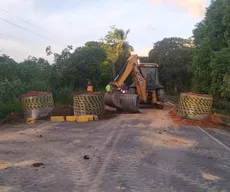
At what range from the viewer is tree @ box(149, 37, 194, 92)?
4694 centimetres

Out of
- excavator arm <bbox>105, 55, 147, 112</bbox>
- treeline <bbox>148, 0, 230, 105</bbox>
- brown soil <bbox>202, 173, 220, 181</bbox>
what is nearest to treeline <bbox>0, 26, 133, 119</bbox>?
excavator arm <bbox>105, 55, 147, 112</bbox>

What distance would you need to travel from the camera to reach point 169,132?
11750mm

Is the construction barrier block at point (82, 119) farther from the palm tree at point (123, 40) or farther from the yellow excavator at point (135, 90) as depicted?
the palm tree at point (123, 40)

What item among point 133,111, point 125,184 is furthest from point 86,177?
point 133,111

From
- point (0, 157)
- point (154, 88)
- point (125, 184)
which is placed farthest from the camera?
point (154, 88)

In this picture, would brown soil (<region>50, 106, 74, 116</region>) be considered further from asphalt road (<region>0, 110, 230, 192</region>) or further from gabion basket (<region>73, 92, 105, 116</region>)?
asphalt road (<region>0, 110, 230, 192</region>)

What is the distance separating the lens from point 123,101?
17766mm

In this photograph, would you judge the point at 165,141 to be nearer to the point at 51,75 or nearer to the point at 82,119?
the point at 82,119

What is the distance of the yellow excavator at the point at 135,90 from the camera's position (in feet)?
57.8

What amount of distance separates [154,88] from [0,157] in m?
16.3

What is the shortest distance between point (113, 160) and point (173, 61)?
41532 millimetres

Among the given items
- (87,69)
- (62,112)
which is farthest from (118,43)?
(62,112)

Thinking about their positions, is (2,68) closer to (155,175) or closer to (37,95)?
(37,95)

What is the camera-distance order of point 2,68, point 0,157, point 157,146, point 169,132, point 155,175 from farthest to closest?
point 2,68
point 169,132
point 157,146
point 0,157
point 155,175
